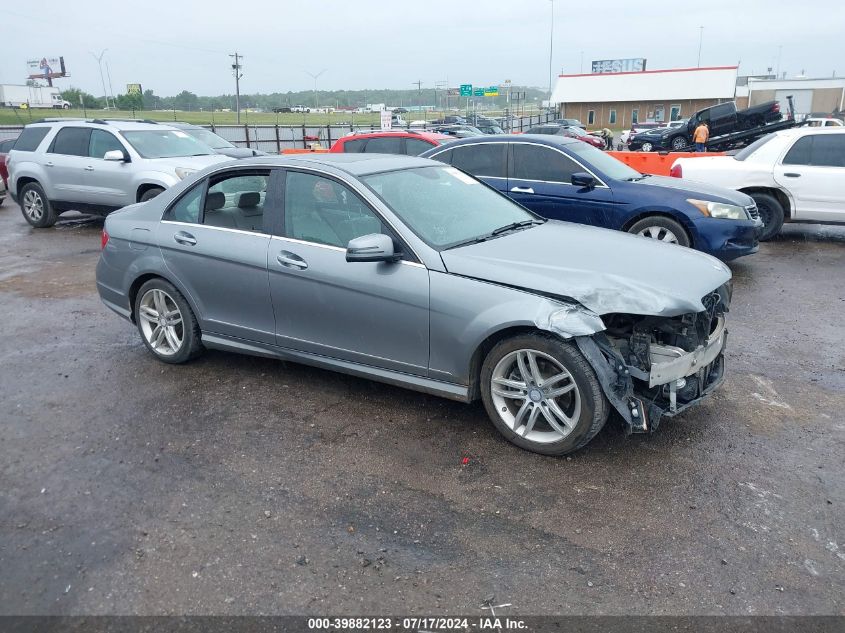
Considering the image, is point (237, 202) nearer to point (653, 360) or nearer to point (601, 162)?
point (653, 360)

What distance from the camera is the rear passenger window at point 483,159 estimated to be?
8.70m

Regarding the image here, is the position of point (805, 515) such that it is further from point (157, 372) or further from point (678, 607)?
point (157, 372)

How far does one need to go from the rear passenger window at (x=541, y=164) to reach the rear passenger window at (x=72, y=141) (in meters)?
7.51

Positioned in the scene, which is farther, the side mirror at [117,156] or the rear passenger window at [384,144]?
the rear passenger window at [384,144]

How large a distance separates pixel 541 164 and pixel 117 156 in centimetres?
677

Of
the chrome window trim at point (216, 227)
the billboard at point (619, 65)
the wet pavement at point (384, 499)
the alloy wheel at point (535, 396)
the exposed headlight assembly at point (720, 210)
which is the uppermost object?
the billboard at point (619, 65)

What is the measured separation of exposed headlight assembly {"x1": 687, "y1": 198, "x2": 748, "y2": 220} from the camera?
304 inches

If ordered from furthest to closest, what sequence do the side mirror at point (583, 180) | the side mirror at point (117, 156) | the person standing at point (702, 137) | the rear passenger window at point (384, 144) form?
the person standing at point (702, 137) → the rear passenger window at point (384, 144) → the side mirror at point (117, 156) → the side mirror at point (583, 180)

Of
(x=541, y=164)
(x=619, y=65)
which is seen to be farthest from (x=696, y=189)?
(x=619, y=65)

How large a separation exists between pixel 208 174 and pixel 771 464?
168 inches

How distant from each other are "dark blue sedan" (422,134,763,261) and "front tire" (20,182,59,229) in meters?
7.83

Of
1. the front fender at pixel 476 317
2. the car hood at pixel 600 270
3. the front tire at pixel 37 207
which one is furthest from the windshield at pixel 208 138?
the front fender at pixel 476 317

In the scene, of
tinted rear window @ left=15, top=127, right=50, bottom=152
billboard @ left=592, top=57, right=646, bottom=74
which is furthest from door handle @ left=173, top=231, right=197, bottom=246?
billboard @ left=592, top=57, right=646, bottom=74

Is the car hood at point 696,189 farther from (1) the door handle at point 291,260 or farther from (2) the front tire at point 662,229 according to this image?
(1) the door handle at point 291,260
